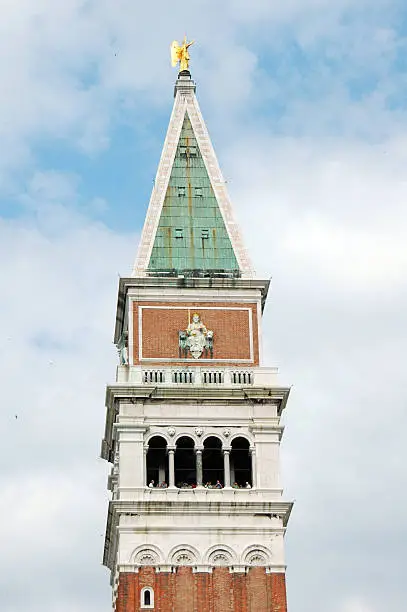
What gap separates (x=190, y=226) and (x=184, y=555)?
57.0 feet

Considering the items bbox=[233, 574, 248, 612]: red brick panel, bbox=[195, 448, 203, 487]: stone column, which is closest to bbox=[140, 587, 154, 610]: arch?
bbox=[233, 574, 248, 612]: red brick panel

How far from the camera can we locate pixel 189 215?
82938 mm

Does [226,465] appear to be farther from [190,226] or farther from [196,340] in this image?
[190,226]

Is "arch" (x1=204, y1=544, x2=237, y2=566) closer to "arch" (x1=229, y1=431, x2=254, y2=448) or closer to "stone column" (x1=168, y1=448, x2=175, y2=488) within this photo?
"stone column" (x1=168, y1=448, x2=175, y2=488)

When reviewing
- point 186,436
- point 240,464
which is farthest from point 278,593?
point 186,436

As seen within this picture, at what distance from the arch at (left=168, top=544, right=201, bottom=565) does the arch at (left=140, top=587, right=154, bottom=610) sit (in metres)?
1.65

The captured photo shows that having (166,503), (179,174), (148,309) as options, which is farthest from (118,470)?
(179,174)

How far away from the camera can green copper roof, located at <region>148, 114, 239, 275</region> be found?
81.2 meters

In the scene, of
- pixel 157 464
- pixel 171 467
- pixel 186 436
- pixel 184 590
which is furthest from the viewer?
pixel 157 464

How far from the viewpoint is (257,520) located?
74.8 meters

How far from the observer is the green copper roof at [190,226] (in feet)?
267

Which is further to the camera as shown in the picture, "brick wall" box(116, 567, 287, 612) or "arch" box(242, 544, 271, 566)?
"arch" box(242, 544, 271, 566)

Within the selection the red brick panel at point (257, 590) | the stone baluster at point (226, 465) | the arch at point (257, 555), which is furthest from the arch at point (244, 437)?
the red brick panel at point (257, 590)

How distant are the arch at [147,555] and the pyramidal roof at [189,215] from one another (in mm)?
14101
